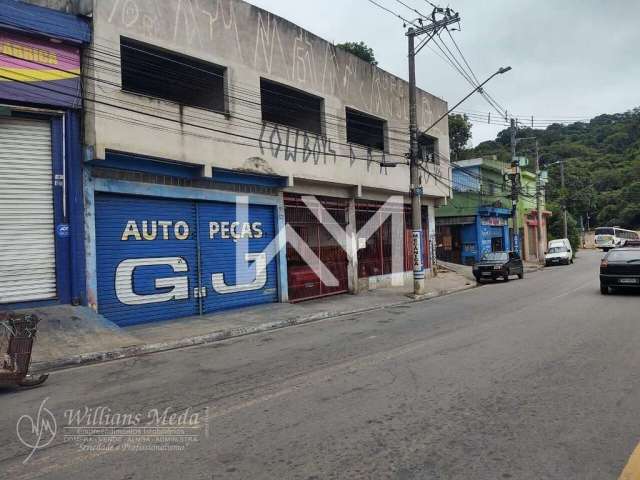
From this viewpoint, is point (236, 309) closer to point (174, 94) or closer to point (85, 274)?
point (85, 274)

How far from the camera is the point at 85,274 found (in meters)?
10.7

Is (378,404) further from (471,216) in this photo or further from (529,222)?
(529,222)

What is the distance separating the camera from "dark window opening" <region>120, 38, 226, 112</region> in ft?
41.0

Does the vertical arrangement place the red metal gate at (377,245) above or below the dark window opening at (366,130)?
below

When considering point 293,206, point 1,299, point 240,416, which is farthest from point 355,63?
point 240,416

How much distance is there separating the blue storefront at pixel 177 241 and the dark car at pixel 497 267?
38.2 feet

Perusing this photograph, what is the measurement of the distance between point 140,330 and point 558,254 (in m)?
31.6

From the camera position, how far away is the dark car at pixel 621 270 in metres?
14.3

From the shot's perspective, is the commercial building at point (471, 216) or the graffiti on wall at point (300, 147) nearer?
the graffiti on wall at point (300, 147)

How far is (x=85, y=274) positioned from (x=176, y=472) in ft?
26.7

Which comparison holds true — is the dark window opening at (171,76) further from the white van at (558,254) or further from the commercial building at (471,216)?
the white van at (558,254)

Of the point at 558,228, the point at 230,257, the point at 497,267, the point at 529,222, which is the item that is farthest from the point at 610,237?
the point at 230,257

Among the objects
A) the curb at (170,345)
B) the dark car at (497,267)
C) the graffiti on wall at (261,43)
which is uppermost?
the graffiti on wall at (261,43)

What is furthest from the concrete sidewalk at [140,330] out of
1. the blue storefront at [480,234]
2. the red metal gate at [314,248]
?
the blue storefront at [480,234]
